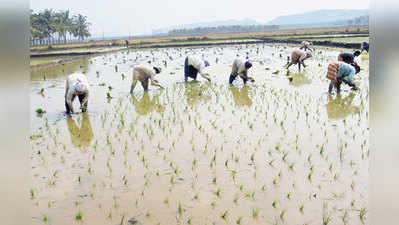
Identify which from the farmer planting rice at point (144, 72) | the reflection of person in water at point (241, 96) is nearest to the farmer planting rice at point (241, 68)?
the reflection of person in water at point (241, 96)

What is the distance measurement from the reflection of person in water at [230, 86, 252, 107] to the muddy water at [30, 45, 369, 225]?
0.14 metres

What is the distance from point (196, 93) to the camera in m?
10.8

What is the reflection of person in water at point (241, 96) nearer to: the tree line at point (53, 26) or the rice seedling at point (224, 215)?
the rice seedling at point (224, 215)

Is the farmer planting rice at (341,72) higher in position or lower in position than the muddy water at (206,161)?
higher

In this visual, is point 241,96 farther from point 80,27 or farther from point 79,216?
point 80,27

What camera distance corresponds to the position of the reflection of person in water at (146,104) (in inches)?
350

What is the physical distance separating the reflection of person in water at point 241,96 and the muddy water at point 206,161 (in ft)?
0.45

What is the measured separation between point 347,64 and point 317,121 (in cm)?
324

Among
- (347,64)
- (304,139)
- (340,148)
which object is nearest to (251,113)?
(304,139)

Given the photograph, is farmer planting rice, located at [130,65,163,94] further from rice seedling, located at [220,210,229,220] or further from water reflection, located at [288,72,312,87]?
rice seedling, located at [220,210,229,220]

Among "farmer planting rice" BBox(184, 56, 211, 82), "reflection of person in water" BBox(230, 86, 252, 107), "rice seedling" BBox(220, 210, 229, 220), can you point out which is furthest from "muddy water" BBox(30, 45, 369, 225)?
"farmer planting rice" BBox(184, 56, 211, 82)

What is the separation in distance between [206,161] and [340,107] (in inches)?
192

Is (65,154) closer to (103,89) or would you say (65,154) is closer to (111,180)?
(111,180)

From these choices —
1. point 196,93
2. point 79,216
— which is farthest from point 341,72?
point 79,216
